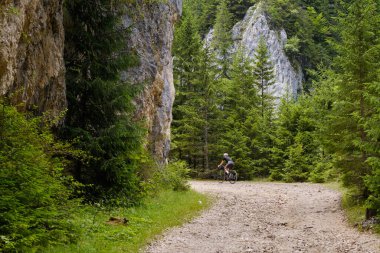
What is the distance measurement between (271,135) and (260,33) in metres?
33.4

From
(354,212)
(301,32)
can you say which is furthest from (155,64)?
(301,32)

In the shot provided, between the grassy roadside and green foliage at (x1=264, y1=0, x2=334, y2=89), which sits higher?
green foliage at (x1=264, y1=0, x2=334, y2=89)

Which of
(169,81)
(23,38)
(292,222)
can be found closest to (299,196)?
(292,222)

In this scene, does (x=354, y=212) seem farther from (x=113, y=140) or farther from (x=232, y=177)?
(x=232, y=177)

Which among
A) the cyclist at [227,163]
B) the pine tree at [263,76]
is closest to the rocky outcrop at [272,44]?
the pine tree at [263,76]

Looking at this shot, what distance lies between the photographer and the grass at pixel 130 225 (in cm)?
773

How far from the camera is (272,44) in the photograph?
6038cm

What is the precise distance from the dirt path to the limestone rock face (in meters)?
5.09

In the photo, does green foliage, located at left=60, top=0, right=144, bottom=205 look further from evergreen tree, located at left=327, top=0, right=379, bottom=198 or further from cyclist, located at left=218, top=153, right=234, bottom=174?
cyclist, located at left=218, top=153, right=234, bottom=174

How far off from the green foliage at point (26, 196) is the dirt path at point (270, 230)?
2357mm

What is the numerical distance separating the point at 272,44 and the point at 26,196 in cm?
5825

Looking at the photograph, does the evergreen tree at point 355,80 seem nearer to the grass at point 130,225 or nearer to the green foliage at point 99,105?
the grass at point 130,225

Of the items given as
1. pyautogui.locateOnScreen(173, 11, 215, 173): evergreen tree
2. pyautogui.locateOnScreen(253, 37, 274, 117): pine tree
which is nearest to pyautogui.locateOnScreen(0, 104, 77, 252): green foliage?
pyautogui.locateOnScreen(173, 11, 215, 173): evergreen tree

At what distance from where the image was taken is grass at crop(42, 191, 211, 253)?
25.4ft
